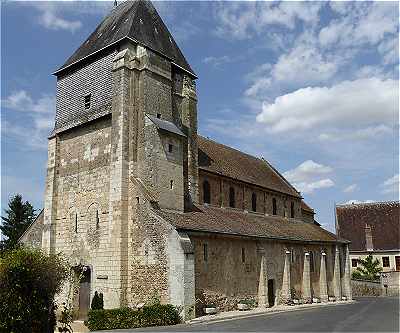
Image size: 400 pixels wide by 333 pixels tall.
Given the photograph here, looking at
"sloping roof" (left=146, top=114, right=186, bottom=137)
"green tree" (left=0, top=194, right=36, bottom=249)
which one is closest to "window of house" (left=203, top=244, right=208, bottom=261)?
"sloping roof" (left=146, top=114, right=186, bottom=137)

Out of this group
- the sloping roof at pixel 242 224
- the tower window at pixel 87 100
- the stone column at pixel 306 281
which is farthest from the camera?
the stone column at pixel 306 281

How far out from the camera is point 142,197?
22094 millimetres

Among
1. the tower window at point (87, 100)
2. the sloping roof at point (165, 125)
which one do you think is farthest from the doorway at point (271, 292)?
the tower window at point (87, 100)

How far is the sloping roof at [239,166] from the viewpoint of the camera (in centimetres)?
3072

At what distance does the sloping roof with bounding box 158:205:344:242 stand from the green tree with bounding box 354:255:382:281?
13.1 m

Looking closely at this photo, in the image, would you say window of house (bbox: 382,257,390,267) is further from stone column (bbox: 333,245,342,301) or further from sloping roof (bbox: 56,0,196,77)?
sloping roof (bbox: 56,0,196,77)

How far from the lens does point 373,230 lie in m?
51.0

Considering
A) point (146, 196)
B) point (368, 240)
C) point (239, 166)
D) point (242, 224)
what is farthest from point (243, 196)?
point (368, 240)

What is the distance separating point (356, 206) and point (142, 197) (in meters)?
39.5

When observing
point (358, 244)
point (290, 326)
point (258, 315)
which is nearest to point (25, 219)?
point (258, 315)

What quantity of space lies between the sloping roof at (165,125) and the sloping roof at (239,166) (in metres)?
3.86

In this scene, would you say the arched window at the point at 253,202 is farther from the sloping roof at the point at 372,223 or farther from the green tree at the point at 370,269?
the sloping roof at the point at 372,223

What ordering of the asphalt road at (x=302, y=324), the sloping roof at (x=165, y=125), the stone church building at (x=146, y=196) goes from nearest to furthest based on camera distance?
the asphalt road at (x=302, y=324) → the stone church building at (x=146, y=196) → the sloping roof at (x=165, y=125)

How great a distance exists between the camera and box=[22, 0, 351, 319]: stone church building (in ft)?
71.1
